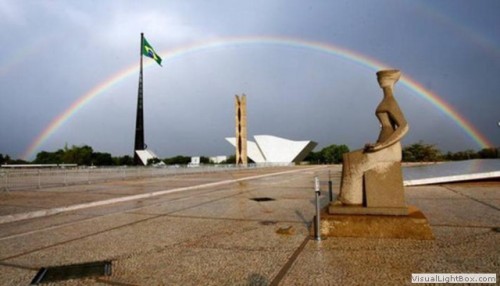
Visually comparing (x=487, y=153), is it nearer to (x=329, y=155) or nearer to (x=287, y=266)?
(x=287, y=266)

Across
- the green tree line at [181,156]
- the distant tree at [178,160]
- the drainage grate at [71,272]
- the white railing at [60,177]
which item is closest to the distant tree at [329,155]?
the green tree line at [181,156]

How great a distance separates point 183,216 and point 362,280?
16.8ft

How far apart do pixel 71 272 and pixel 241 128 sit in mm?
67424

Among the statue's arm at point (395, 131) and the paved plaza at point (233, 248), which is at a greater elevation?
the statue's arm at point (395, 131)

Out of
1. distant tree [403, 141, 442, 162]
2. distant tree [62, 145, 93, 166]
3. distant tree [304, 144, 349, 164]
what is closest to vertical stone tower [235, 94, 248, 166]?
distant tree [403, 141, 442, 162]

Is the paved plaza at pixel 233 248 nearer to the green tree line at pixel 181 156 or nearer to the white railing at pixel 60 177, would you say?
the white railing at pixel 60 177

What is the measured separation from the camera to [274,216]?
782 centimetres

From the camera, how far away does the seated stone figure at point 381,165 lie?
219 inches

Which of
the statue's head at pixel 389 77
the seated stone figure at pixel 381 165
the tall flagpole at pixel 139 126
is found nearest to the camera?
the seated stone figure at pixel 381 165

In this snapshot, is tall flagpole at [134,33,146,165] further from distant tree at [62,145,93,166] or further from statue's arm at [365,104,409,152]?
statue's arm at [365,104,409,152]

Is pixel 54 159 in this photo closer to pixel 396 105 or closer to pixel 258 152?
pixel 258 152

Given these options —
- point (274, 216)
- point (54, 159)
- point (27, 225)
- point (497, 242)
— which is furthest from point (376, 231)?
point (54, 159)

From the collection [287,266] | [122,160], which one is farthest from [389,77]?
[122,160]

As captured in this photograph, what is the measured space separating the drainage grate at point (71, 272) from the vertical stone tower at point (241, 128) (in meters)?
66.2
